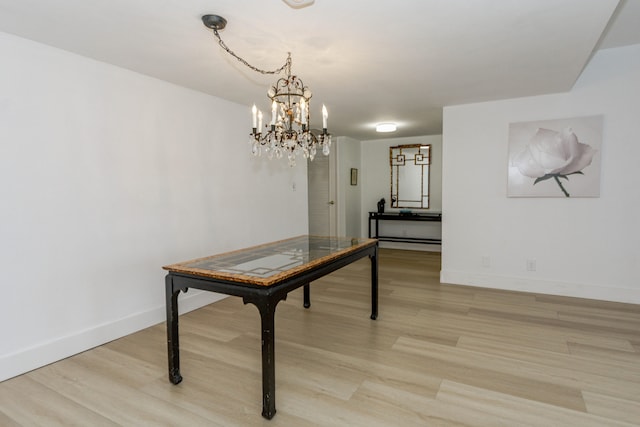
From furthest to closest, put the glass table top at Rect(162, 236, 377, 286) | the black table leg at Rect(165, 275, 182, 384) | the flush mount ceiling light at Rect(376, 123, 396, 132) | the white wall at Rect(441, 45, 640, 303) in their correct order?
the flush mount ceiling light at Rect(376, 123, 396, 132)
the white wall at Rect(441, 45, 640, 303)
the black table leg at Rect(165, 275, 182, 384)
the glass table top at Rect(162, 236, 377, 286)

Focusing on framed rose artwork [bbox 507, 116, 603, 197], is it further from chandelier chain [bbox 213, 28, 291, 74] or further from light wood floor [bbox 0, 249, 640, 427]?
chandelier chain [bbox 213, 28, 291, 74]

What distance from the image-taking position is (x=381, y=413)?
70.0 inches

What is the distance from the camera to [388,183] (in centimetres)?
660

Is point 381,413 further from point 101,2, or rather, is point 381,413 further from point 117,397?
point 101,2

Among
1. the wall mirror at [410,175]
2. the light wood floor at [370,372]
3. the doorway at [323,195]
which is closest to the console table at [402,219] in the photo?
the wall mirror at [410,175]

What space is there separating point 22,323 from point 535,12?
353 cm

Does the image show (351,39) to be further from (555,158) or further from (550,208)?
(550,208)

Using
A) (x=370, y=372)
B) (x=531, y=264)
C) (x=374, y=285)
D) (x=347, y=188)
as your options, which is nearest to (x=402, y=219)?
(x=347, y=188)

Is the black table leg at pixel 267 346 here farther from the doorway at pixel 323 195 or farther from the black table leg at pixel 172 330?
the doorway at pixel 323 195

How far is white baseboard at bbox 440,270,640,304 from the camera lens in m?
3.40

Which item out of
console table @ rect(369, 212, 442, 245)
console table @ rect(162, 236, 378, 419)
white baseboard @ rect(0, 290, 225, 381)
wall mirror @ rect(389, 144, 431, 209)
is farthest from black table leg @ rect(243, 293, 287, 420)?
wall mirror @ rect(389, 144, 431, 209)

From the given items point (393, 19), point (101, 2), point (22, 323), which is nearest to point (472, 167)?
point (393, 19)

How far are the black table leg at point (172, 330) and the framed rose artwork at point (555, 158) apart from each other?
3.50 meters

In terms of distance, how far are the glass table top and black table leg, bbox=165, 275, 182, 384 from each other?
14 cm
